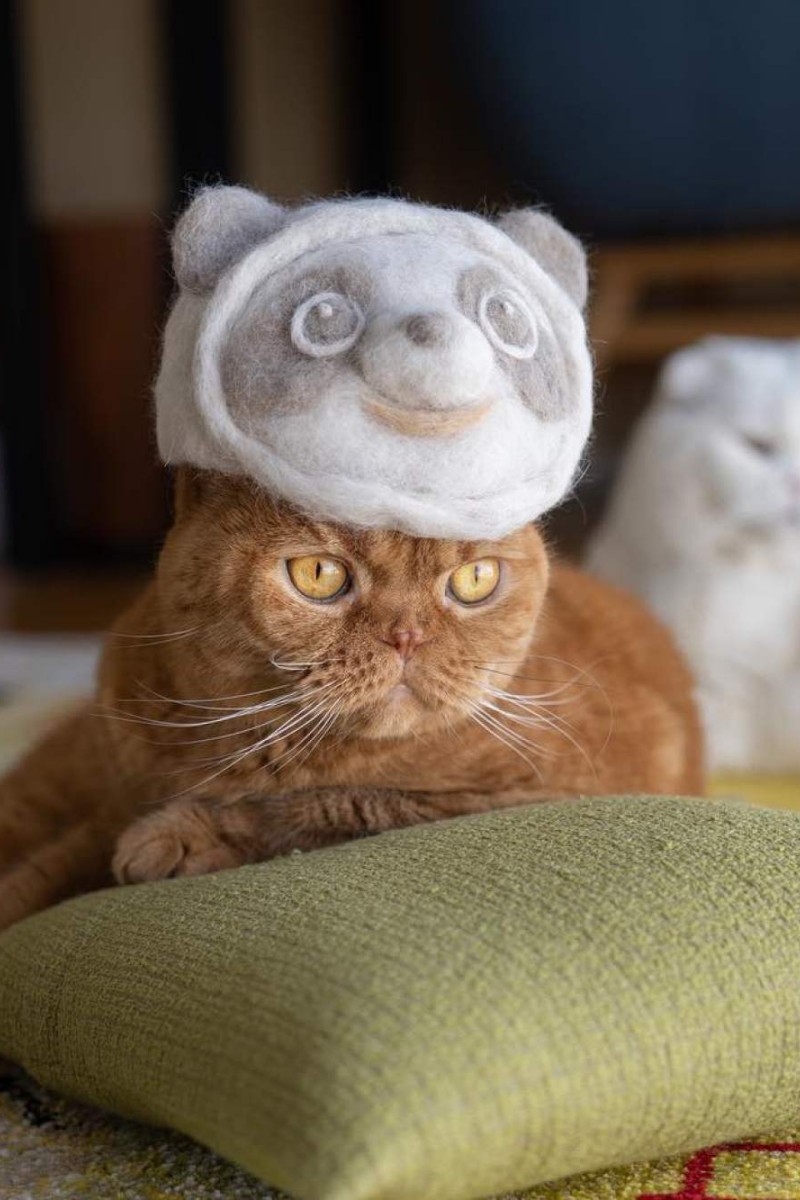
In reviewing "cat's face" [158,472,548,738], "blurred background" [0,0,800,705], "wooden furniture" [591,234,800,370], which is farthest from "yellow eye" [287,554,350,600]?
"blurred background" [0,0,800,705]

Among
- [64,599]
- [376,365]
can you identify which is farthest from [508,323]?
[64,599]

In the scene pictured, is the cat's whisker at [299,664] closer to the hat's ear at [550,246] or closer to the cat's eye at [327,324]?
the cat's eye at [327,324]

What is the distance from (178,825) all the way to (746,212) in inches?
81.8

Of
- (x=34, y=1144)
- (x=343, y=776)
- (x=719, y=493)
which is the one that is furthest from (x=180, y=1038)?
(x=719, y=493)

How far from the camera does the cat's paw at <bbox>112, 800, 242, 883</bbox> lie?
1.08 m

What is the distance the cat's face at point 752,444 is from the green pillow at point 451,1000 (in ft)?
2.81

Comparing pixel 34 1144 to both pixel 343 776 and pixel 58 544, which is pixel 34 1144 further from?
pixel 58 544

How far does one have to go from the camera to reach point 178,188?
3.69 metres

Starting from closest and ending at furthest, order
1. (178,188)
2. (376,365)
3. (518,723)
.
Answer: (376,365) < (518,723) < (178,188)

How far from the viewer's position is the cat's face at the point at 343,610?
100cm

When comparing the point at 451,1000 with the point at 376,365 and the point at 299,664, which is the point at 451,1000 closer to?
the point at 299,664

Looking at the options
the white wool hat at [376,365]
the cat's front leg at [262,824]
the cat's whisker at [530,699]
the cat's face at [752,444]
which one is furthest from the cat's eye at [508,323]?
the cat's face at [752,444]

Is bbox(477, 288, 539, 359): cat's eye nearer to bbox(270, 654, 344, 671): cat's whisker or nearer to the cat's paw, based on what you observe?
bbox(270, 654, 344, 671): cat's whisker

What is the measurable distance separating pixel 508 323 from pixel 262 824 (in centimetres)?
40
